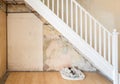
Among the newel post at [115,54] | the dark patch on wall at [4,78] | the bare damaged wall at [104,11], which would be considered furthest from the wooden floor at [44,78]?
the bare damaged wall at [104,11]

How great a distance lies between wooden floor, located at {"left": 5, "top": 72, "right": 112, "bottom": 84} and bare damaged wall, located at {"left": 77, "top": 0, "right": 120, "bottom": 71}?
1.60 m

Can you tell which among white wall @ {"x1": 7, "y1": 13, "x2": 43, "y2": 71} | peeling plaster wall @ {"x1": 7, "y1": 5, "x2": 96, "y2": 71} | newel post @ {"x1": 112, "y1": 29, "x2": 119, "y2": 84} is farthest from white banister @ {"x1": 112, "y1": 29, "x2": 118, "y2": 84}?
white wall @ {"x1": 7, "y1": 13, "x2": 43, "y2": 71}

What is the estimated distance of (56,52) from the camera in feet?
20.7

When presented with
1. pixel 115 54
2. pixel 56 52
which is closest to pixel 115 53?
pixel 115 54

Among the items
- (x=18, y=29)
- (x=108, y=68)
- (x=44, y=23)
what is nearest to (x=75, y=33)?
(x=108, y=68)

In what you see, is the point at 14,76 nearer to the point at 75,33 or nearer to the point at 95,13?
the point at 75,33

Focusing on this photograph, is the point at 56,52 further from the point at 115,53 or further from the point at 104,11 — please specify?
the point at 115,53

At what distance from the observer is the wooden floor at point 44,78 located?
16.6 feet

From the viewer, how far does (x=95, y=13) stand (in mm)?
6156

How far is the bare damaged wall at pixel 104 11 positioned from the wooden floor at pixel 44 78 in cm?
160

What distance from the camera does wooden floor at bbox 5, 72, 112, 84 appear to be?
5.06 metres

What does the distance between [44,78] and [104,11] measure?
269 centimetres

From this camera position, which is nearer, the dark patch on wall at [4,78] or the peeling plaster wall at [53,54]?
the dark patch on wall at [4,78]

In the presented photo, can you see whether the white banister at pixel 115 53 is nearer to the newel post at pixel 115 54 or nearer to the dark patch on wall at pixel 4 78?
the newel post at pixel 115 54
